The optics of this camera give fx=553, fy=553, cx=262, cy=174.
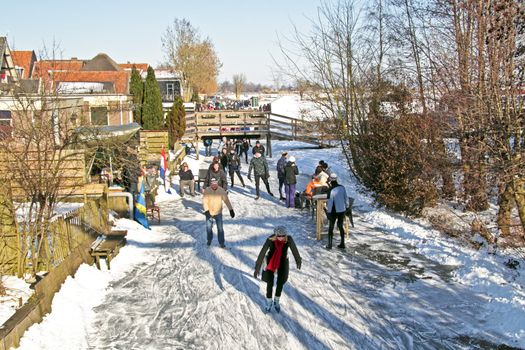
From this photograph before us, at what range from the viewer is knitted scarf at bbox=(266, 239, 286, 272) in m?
8.12

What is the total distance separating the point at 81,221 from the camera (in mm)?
10281

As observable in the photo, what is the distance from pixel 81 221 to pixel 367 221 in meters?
7.34

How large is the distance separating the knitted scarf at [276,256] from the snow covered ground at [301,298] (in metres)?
0.69

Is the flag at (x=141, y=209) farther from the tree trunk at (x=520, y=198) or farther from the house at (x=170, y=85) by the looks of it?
the house at (x=170, y=85)

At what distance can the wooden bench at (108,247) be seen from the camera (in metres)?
10.1

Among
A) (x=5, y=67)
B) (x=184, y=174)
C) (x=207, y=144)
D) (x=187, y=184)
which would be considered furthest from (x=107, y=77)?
(x=184, y=174)

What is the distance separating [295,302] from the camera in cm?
853

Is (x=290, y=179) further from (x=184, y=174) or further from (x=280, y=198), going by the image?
(x=184, y=174)

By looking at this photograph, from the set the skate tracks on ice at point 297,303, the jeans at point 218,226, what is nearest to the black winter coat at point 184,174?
the skate tracks on ice at point 297,303

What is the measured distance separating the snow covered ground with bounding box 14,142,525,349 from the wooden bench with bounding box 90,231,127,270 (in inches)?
8.6

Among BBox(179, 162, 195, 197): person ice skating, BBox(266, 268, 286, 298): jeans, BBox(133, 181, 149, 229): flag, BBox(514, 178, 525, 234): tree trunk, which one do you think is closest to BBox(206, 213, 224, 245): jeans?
BBox(133, 181, 149, 229): flag

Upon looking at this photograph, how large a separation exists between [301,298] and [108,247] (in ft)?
13.2

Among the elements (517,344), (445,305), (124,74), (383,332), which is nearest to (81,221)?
(383,332)

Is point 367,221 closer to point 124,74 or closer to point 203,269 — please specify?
point 203,269
